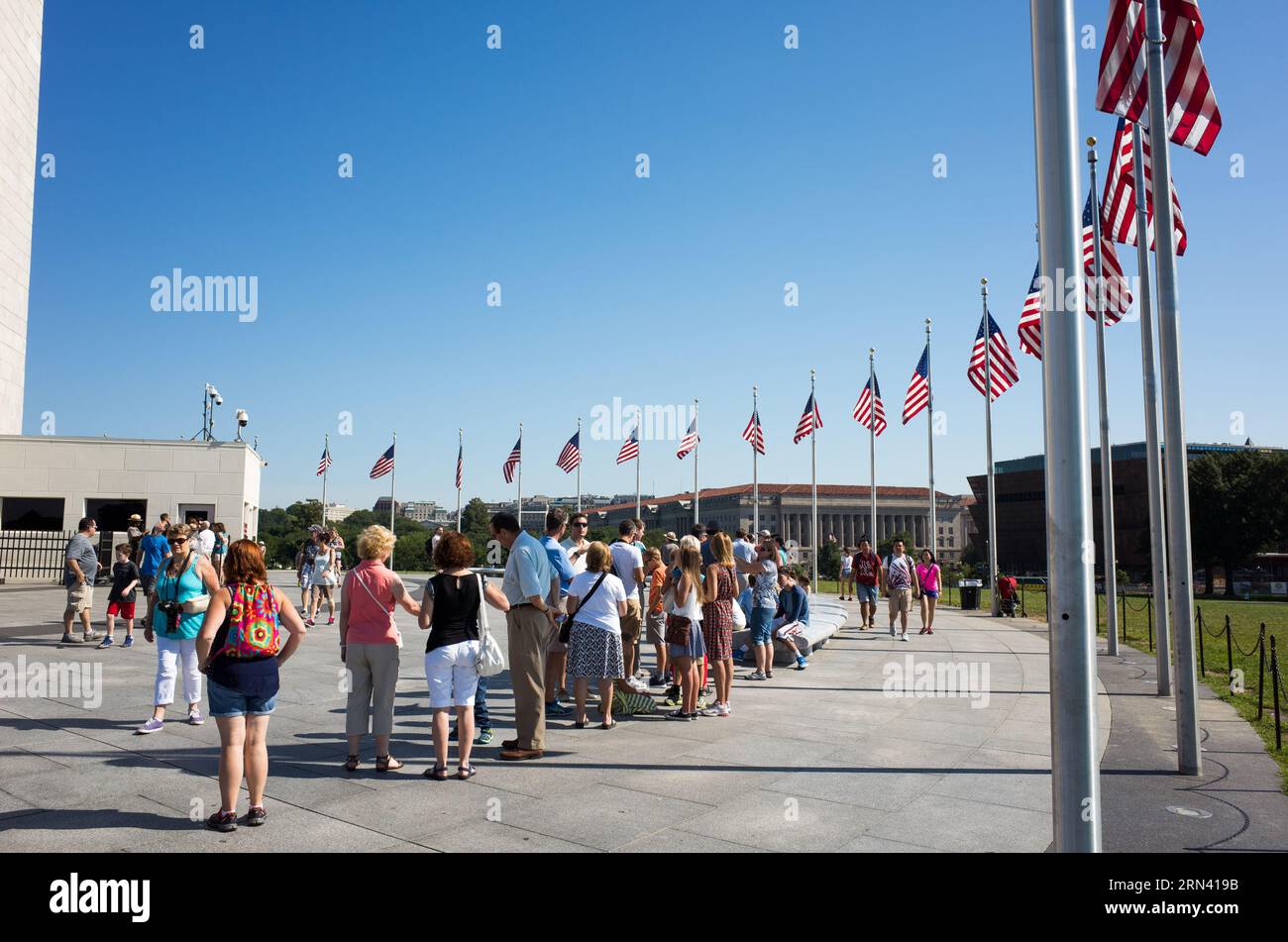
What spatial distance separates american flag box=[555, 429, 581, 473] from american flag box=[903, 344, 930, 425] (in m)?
15.8

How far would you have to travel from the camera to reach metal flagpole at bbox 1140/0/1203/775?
8.21 meters

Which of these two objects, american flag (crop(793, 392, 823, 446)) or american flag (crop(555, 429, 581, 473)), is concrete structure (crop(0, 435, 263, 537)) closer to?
american flag (crop(555, 429, 581, 473))

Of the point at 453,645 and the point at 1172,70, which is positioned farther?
the point at 1172,70

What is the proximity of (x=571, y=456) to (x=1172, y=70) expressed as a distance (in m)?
32.3

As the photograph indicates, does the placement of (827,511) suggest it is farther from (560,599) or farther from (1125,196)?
(560,599)

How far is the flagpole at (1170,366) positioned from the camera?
26.9 ft

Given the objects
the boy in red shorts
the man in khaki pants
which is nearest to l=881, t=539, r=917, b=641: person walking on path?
the man in khaki pants

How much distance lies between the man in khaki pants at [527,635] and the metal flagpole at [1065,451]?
436cm

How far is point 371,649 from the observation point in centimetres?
732

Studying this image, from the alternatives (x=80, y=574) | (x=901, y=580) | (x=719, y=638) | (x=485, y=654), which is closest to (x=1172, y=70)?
(x=719, y=638)

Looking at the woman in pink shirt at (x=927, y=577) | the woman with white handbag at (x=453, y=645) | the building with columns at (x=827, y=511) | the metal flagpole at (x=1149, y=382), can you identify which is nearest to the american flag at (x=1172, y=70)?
the metal flagpole at (x=1149, y=382)

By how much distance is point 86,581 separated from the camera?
14297 millimetres
